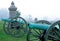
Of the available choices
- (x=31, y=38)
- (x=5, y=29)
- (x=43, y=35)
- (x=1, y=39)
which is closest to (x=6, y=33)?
(x=5, y=29)

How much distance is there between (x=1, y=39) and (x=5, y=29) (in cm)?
233

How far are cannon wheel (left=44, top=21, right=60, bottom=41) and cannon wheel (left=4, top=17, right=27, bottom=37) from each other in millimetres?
4506

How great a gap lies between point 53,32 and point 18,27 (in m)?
5.09

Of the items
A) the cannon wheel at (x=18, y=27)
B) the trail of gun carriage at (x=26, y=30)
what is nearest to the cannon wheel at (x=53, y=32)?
the trail of gun carriage at (x=26, y=30)

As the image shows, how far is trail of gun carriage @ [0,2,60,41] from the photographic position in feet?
26.3

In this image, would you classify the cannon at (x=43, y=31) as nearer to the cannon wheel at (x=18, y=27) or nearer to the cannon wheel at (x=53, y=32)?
the cannon wheel at (x=53, y=32)

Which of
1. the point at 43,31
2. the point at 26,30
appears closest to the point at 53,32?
the point at 43,31

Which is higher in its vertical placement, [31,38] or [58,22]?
[58,22]

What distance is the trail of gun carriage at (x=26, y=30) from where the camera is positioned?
→ 802 centimetres

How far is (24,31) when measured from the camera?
1280 centimetres

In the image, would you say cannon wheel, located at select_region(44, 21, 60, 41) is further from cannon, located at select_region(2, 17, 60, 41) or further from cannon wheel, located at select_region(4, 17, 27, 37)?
cannon wheel, located at select_region(4, 17, 27, 37)

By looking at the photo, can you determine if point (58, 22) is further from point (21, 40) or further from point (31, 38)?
point (21, 40)

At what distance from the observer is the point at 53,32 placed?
8.05 metres

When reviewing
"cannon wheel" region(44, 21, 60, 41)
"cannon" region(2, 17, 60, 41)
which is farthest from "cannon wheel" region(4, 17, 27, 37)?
"cannon wheel" region(44, 21, 60, 41)
